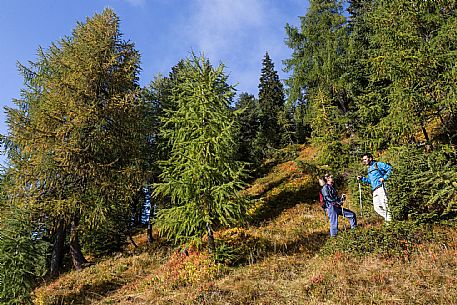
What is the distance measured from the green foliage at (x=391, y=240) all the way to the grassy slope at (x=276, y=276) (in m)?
0.20

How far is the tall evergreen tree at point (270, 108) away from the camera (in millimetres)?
36419

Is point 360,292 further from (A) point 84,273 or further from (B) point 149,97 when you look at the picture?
(B) point 149,97

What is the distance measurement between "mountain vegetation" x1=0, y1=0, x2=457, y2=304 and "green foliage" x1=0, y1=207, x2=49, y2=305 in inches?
1.6

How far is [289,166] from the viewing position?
87.6 ft

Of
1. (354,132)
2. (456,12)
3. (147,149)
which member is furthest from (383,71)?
(147,149)

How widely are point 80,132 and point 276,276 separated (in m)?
10.0

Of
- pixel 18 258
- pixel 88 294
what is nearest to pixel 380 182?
pixel 88 294

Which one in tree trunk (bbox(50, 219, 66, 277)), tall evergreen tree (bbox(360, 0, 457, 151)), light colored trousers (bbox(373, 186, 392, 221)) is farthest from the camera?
tree trunk (bbox(50, 219, 66, 277))

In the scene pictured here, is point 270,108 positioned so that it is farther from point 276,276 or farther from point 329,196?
point 276,276

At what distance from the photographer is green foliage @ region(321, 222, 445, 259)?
7340mm

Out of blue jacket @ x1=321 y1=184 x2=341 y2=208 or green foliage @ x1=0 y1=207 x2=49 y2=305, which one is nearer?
green foliage @ x1=0 y1=207 x2=49 y2=305

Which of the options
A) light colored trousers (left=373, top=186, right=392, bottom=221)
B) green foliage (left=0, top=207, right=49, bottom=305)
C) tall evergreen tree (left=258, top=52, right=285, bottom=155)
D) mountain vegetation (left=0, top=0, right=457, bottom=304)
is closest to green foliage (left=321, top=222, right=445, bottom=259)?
mountain vegetation (left=0, top=0, right=457, bottom=304)

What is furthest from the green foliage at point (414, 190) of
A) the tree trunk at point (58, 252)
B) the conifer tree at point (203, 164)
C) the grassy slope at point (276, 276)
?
the tree trunk at point (58, 252)

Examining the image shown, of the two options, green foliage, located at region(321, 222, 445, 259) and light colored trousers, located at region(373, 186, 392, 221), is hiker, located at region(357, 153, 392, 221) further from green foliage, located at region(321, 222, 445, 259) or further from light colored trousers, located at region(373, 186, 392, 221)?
green foliage, located at region(321, 222, 445, 259)
